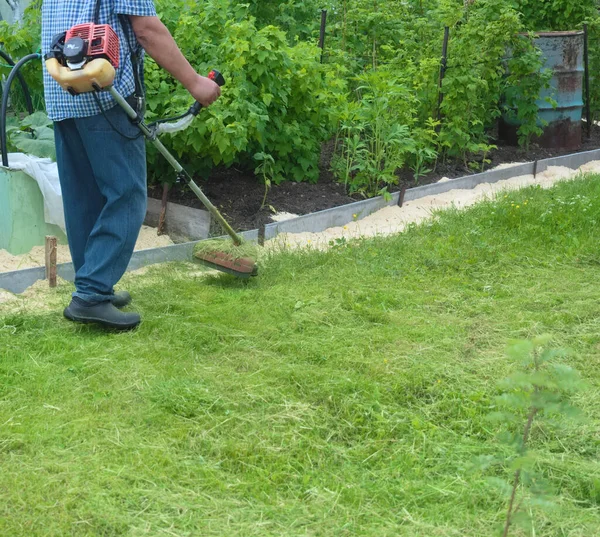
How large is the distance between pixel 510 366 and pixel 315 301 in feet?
3.78

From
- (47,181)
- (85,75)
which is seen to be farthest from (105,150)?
(47,181)

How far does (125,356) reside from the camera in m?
3.66

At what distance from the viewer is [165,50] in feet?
12.4

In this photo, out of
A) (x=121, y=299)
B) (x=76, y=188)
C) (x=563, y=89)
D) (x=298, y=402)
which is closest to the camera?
(x=298, y=402)

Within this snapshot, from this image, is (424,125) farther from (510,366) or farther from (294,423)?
(294,423)

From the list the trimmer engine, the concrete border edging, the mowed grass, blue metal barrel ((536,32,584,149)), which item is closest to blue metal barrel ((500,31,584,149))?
blue metal barrel ((536,32,584,149))

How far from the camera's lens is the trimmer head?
4.59m

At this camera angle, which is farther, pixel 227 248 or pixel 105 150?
pixel 227 248

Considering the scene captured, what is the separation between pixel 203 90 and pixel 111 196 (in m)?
0.66

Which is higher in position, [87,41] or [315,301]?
[87,41]

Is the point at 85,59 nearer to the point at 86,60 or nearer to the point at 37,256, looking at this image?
the point at 86,60

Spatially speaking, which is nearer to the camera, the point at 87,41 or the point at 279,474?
the point at 279,474

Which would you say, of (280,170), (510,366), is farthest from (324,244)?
(510,366)

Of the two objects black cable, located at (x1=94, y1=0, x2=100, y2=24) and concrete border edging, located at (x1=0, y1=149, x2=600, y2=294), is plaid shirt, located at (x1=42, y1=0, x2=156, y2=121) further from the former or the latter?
concrete border edging, located at (x1=0, y1=149, x2=600, y2=294)
